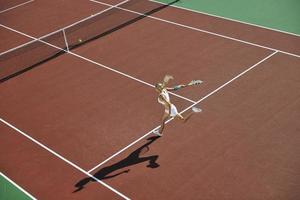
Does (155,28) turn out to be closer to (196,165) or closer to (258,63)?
(258,63)

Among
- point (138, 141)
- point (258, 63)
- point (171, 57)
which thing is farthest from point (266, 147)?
point (171, 57)

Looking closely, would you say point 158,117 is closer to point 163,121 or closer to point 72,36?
point 163,121

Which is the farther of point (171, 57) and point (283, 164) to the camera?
point (171, 57)

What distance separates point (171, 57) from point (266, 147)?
241 inches

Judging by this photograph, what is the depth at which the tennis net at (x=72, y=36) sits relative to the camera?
61.0ft

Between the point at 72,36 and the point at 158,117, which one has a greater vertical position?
the point at 72,36

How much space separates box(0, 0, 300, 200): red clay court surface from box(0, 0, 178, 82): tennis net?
0.52 metres

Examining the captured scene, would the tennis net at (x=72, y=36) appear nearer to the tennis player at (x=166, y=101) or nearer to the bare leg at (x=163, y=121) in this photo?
the bare leg at (x=163, y=121)

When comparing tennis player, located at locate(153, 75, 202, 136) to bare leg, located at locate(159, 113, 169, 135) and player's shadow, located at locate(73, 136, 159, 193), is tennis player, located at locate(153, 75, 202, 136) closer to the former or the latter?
bare leg, located at locate(159, 113, 169, 135)

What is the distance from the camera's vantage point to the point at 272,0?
21094 millimetres

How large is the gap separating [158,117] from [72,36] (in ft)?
24.0

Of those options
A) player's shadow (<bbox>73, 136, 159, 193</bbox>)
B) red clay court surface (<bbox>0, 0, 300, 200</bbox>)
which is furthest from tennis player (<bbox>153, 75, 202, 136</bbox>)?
player's shadow (<bbox>73, 136, 159, 193</bbox>)

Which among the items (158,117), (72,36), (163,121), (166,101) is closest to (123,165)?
(163,121)

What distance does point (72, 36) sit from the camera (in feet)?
65.8
